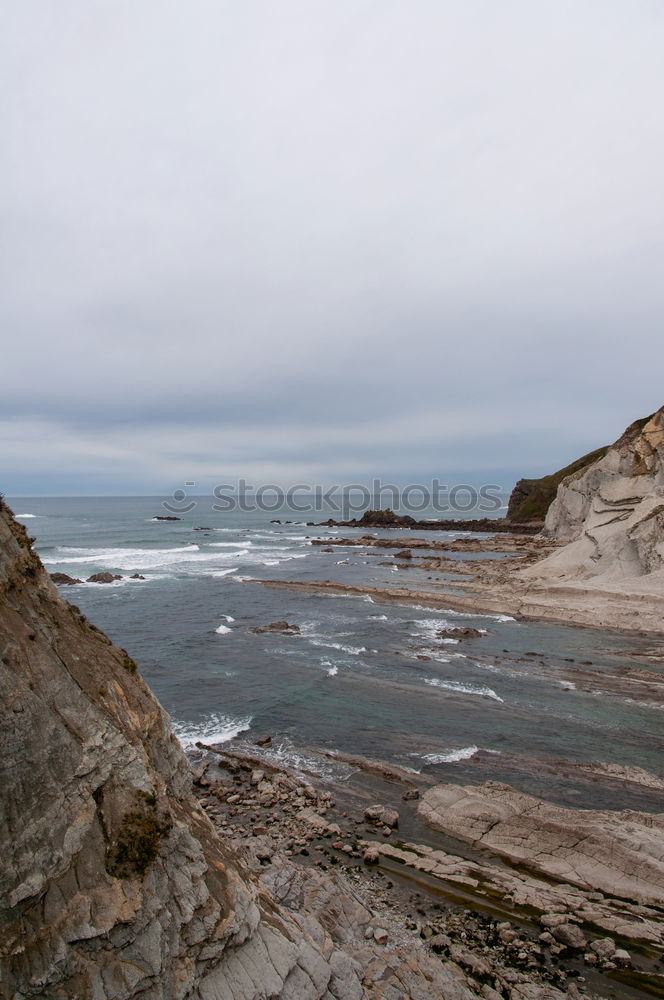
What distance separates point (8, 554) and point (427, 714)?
770 inches

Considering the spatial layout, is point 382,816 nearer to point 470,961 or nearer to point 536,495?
point 470,961

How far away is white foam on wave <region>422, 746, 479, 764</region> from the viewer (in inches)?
730

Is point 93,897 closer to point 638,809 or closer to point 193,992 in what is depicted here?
point 193,992

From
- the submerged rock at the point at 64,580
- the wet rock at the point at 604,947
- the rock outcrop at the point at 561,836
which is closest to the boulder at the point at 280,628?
the rock outcrop at the point at 561,836

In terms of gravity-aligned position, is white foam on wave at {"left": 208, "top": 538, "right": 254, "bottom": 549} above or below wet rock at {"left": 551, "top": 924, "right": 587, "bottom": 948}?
above

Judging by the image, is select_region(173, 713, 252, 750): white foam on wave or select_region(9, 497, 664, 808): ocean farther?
select_region(173, 713, 252, 750): white foam on wave

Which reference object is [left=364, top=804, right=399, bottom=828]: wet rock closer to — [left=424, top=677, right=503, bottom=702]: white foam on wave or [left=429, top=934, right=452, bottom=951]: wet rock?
[left=429, top=934, right=452, bottom=951]: wet rock

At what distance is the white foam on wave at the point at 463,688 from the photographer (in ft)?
81.6

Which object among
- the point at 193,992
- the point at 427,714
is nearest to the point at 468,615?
the point at 427,714

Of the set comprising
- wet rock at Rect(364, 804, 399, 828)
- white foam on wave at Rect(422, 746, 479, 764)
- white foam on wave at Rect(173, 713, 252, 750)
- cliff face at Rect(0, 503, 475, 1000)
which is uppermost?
cliff face at Rect(0, 503, 475, 1000)

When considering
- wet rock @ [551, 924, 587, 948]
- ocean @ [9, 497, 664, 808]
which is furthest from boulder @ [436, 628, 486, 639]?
wet rock @ [551, 924, 587, 948]

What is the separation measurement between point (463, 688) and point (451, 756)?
723 cm

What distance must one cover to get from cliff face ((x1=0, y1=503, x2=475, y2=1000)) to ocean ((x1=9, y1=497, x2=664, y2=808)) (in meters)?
11.3

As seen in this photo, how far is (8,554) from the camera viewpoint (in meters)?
7.20
